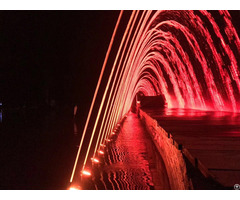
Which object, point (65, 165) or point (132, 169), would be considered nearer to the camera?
point (132, 169)

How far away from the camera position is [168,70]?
3145 centimetres

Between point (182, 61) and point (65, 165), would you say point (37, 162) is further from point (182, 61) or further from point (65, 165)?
point (182, 61)

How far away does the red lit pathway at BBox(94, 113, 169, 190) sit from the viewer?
6520 mm

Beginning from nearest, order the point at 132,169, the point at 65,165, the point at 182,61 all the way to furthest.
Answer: the point at 132,169 → the point at 65,165 → the point at 182,61

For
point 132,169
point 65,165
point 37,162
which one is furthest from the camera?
point 37,162

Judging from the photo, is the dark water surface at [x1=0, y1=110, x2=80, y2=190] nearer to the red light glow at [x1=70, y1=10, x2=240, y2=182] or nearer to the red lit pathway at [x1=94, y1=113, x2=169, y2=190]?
the red light glow at [x1=70, y1=10, x2=240, y2=182]

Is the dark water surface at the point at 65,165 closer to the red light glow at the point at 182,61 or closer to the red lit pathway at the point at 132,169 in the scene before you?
the red lit pathway at the point at 132,169

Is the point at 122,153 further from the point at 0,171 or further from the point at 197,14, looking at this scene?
the point at 197,14

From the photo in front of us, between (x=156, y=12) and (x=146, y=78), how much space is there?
2679 cm

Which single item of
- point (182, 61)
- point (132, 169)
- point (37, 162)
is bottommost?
point (132, 169)

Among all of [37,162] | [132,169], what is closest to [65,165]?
[37,162]

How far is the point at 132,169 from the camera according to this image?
25.6ft

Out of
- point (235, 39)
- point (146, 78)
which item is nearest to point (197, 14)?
point (235, 39)

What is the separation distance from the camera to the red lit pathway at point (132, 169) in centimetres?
652
